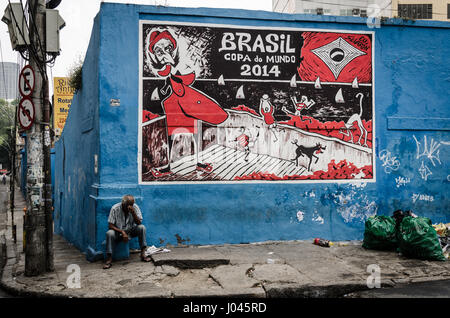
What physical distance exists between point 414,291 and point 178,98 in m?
5.06

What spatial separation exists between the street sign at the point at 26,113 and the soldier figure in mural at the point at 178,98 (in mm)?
2350

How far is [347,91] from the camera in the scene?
8469 mm

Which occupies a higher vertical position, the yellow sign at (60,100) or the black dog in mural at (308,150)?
the yellow sign at (60,100)

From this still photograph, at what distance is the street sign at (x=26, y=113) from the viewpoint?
20.7 ft

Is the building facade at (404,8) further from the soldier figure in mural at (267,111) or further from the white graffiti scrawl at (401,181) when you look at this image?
the soldier figure in mural at (267,111)

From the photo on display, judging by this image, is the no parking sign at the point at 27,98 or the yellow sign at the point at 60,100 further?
the yellow sign at the point at 60,100

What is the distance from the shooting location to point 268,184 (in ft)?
26.7

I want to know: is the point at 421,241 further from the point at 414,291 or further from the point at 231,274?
the point at 231,274

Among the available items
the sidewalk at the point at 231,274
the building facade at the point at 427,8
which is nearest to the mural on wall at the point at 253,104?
the sidewalk at the point at 231,274

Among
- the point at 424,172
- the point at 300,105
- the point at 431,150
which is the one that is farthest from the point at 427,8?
the point at 300,105

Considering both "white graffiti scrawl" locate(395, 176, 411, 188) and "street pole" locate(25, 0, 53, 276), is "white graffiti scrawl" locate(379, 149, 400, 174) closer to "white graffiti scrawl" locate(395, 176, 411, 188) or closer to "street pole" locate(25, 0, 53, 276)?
"white graffiti scrawl" locate(395, 176, 411, 188)

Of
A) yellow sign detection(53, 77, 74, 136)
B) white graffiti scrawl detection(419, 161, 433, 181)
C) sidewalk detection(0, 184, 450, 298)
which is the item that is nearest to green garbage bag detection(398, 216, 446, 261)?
sidewalk detection(0, 184, 450, 298)

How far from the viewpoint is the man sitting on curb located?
265 inches
